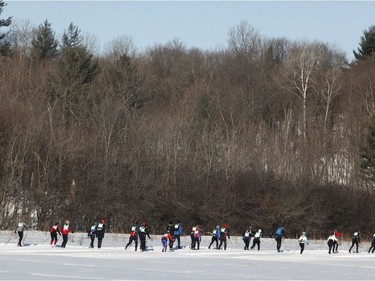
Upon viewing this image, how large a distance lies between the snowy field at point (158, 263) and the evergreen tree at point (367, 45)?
Answer: 59451 mm

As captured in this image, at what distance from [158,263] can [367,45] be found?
80.4 metres

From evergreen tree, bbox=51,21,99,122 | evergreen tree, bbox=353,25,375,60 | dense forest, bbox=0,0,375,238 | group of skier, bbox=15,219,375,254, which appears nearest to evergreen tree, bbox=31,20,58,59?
dense forest, bbox=0,0,375,238

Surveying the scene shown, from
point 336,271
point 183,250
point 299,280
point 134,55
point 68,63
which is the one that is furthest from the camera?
point 134,55

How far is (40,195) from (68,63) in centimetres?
2436

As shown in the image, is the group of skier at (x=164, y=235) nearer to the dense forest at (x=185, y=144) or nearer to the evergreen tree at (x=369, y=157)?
the dense forest at (x=185, y=144)

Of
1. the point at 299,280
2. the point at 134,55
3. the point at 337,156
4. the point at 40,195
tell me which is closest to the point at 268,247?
the point at 40,195

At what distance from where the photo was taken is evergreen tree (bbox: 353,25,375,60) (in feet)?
352

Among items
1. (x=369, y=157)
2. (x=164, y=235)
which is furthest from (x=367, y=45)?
(x=164, y=235)

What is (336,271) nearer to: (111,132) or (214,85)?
(111,132)

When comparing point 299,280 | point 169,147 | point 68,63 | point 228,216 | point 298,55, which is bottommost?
point 299,280

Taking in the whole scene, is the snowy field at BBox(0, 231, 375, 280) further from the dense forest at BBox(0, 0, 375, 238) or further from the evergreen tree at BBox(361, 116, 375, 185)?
the evergreen tree at BBox(361, 116, 375, 185)

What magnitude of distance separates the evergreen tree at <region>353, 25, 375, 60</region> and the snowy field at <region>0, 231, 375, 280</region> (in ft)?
195

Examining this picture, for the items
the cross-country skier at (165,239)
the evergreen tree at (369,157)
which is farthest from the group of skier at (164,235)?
the evergreen tree at (369,157)

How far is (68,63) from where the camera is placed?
78.1 metres
